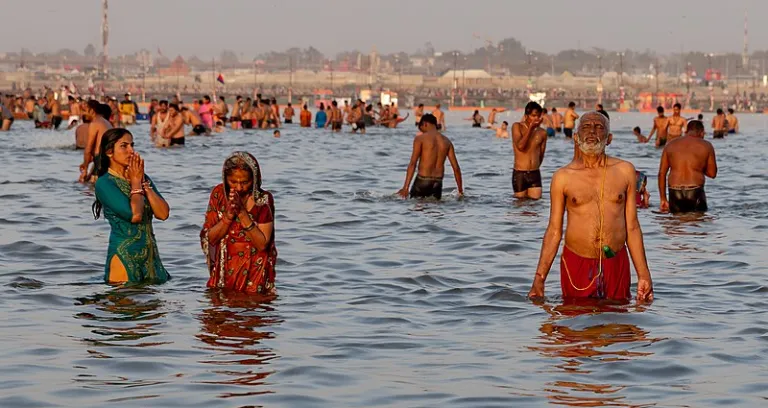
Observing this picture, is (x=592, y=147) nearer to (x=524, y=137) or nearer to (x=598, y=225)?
(x=598, y=225)

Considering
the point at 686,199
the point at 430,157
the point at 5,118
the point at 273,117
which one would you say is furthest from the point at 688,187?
the point at 273,117

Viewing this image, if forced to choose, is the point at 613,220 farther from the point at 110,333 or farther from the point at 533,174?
the point at 533,174

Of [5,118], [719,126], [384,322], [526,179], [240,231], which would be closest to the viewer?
[240,231]

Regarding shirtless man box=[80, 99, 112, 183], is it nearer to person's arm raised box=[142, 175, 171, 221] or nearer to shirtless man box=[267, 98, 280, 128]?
person's arm raised box=[142, 175, 171, 221]

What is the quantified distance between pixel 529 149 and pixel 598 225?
28.5ft

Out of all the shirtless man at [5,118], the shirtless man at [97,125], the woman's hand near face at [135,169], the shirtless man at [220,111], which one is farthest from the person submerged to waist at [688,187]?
the shirtless man at [5,118]

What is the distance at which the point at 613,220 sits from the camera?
8.78m

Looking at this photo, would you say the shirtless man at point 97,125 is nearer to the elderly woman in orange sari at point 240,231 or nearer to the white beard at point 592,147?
the elderly woman in orange sari at point 240,231

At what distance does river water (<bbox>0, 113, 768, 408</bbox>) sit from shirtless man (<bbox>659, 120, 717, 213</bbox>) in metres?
0.25

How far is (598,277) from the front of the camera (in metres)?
8.80

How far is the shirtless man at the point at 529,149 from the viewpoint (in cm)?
1702

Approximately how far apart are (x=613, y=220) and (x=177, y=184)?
1431cm

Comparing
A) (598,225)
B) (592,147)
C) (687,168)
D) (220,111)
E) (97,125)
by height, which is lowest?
(220,111)

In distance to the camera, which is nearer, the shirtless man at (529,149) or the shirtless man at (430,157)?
the shirtless man at (529,149)
